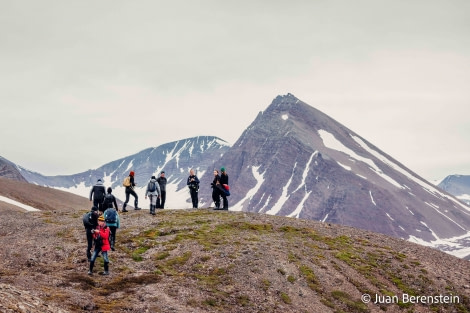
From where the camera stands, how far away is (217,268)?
27812mm

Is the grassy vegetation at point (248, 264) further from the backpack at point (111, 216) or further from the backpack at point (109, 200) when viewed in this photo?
the backpack at point (109, 200)

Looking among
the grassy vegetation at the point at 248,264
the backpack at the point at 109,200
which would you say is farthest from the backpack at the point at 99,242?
the backpack at the point at 109,200

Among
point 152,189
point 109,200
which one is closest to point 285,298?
point 109,200

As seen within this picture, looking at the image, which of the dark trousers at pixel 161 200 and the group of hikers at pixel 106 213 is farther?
the dark trousers at pixel 161 200

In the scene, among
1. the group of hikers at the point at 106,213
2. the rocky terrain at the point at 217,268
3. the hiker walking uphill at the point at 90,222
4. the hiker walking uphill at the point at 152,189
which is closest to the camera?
the rocky terrain at the point at 217,268

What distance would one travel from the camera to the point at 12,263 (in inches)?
1051

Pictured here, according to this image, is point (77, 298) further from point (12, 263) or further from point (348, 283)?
point (348, 283)

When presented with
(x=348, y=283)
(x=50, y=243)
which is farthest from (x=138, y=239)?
(x=348, y=283)

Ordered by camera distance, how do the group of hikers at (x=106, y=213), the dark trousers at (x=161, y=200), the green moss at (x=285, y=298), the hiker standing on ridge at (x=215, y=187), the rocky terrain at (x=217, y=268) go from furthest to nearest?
the dark trousers at (x=161, y=200) → the hiker standing on ridge at (x=215, y=187) → the group of hikers at (x=106, y=213) → the green moss at (x=285, y=298) → the rocky terrain at (x=217, y=268)

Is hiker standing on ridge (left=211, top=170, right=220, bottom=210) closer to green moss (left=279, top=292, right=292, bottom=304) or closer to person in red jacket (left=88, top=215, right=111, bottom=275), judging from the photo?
person in red jacket (left=88, top=215, right=111, bottom=275)

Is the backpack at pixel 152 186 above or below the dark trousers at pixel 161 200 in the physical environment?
above

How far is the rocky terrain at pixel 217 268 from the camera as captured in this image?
72.5 ft

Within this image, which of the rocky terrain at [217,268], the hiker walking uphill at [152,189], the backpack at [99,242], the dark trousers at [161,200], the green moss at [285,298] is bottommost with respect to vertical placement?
the green moss at [285,298]

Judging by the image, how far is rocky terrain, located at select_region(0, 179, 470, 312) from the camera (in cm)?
2209
